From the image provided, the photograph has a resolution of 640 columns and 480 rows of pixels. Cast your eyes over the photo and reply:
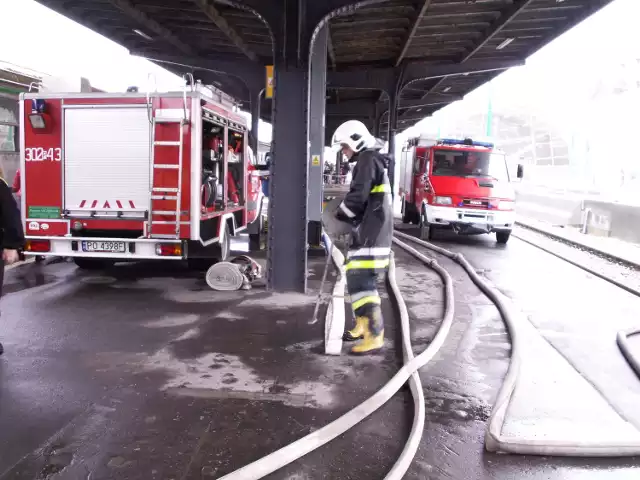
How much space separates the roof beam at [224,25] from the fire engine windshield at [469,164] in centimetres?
580

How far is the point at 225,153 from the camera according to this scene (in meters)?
8.52

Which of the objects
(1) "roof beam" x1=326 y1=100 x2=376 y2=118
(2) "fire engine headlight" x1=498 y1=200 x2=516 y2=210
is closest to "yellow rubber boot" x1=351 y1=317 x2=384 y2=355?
(2) "fire engine headlight" x1=498 y1=200 x2=516 y2=210

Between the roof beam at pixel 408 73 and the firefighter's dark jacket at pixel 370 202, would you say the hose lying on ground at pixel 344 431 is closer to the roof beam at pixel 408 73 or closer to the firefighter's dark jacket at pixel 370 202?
the firefighter's dark jacket at pixel 370 202

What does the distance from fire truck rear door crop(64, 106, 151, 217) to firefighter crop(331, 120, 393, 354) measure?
10.7 ft

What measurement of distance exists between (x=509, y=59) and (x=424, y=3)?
606 centimetres

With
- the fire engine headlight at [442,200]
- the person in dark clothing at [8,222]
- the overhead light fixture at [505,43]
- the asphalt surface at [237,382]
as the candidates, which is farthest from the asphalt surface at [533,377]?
the overhead light fixture at [505,43]

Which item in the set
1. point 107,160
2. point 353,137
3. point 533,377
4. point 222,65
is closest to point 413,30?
point 222,65

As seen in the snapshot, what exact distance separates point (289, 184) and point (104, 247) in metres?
2.64

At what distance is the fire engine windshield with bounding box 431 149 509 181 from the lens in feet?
43.0

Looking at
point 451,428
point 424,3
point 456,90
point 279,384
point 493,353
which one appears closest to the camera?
point 451,428

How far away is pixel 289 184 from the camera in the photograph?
728 cm

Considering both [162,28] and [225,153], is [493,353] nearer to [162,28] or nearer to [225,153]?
[225,153]

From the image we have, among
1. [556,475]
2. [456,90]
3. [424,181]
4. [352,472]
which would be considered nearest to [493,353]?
[556,475]

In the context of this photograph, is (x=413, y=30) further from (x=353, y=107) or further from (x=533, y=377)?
(x=353, y=107)
